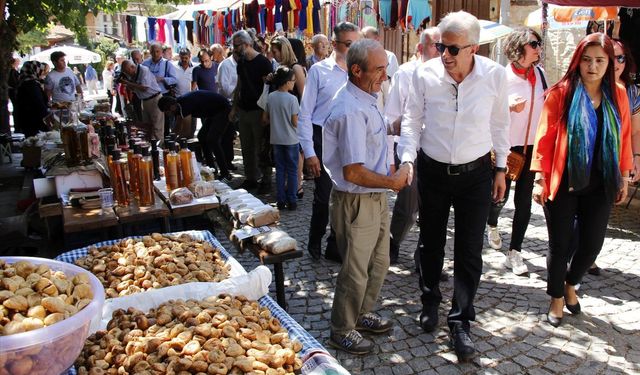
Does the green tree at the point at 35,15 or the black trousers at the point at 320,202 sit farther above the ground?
the green tree at the point at 35,15

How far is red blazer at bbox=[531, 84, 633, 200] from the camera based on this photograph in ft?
11.3

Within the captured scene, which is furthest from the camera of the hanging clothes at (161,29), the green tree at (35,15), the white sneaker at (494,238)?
the hanging clothes at (161,29)

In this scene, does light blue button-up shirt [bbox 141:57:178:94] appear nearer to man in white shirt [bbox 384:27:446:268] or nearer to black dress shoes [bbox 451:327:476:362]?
man in white shirt [bbox 384:27:446:268]

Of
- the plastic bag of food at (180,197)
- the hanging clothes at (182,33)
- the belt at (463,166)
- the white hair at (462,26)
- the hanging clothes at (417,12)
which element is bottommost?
the plastic bag of food at (180,197)

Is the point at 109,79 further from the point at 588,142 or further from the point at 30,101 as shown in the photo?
the point at 588,142

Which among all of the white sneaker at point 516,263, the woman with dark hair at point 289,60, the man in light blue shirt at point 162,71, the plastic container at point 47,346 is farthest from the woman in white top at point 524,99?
the man in light blue shirt at point 162,71

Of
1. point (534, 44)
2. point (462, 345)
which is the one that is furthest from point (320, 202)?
point (534, 44)

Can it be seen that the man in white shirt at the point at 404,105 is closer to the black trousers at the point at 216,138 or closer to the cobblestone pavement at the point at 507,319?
the cobblestone pavement at the point at 507,319

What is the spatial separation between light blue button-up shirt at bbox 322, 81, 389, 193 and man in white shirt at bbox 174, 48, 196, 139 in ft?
18.6

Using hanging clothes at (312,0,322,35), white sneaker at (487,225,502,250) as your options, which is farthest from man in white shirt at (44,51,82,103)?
white sneaker at (487,225,502,250)

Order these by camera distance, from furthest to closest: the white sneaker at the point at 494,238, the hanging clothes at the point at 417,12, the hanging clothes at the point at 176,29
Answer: the hanging clothes at the point at 176,29, the hanging clothes at the point at 417,12, the white sneaker at the point at 494,238

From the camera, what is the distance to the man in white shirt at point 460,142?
3.15m

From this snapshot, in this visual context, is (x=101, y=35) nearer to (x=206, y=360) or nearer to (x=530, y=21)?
(x=530, y=21)

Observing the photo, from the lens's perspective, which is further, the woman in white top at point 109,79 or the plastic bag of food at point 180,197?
the woman in white top at point 109,79
